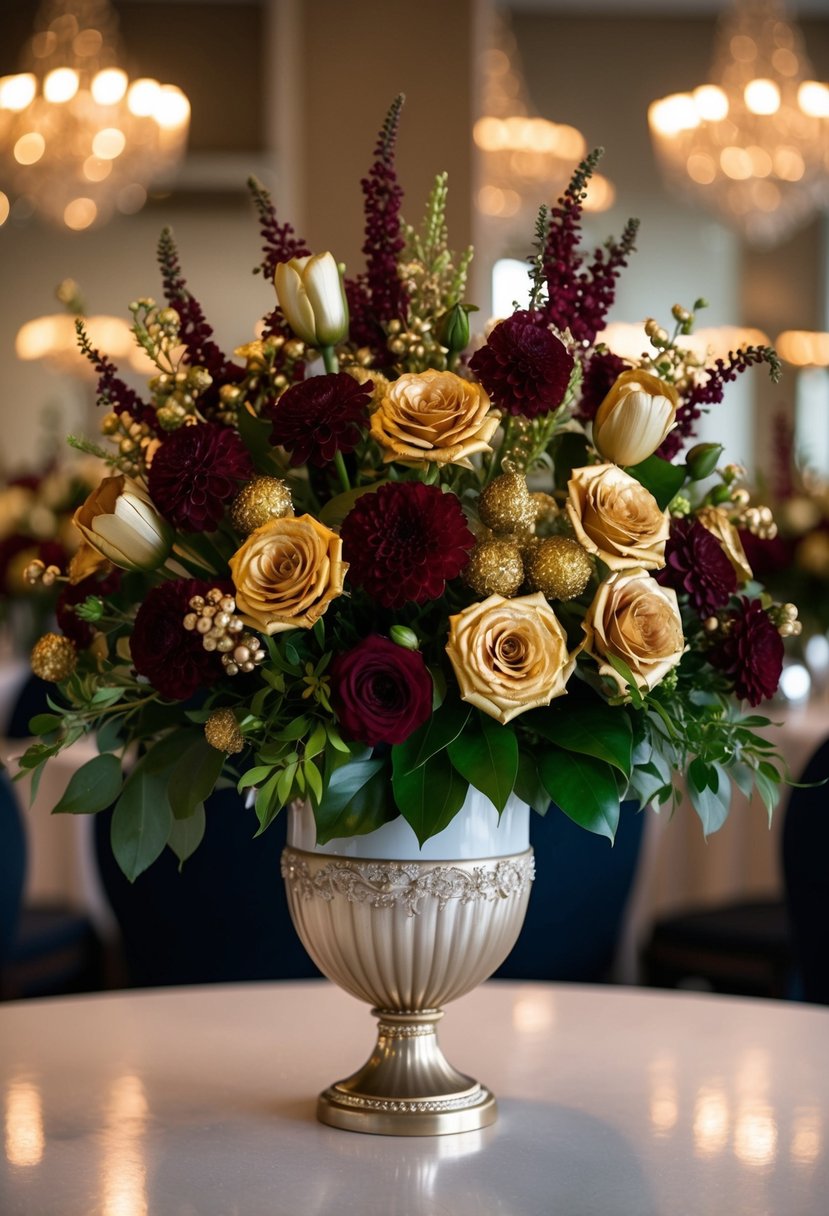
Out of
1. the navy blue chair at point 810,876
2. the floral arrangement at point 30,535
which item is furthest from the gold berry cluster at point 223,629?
the floral arrangement at point 30,535

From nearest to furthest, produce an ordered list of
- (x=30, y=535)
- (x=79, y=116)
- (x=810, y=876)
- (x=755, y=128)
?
(x=810, y=876) < (x=30, y=535) < (x=79, y=116) < (x=755, y=128)

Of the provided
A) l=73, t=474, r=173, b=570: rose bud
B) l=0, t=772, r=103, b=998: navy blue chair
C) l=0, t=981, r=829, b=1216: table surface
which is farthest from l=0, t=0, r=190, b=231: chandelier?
l=73, t=474, r=173, b=570: rose bud

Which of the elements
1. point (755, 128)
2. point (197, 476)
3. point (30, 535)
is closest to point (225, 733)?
point (197, 476)

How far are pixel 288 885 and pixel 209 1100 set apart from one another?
0.66 feet

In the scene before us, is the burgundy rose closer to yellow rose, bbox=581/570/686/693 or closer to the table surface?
yellow rose, bbox=581/570/686/693

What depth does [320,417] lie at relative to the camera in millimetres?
1085

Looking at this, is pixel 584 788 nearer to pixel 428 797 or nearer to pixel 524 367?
pixel 428 797

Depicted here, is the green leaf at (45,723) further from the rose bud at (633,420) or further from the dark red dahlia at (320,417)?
the rose bud at (633,420)

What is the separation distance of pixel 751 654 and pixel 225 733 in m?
0.38

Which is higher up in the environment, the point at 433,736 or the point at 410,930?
the point at 433,736

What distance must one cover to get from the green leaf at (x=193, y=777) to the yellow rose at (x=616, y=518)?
298mm

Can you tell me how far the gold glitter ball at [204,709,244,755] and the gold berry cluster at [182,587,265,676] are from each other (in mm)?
34

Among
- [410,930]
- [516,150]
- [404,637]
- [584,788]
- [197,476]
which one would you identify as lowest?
[410,930]

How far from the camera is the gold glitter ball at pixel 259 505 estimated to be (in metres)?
1.10
